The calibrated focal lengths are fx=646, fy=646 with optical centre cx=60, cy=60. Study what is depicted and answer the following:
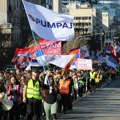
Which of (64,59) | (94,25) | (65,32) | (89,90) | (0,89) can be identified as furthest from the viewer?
(94,25)

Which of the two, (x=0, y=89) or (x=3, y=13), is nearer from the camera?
(x=0, y=89)

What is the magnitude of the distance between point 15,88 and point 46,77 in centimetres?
183

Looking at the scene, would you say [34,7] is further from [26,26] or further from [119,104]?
[26,26]

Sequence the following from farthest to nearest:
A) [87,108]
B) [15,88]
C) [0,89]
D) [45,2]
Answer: [45,2] < [87,108] < [15,88] < [0,89]

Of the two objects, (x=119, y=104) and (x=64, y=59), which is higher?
(x=64, y=59)

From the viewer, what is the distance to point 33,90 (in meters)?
15.7

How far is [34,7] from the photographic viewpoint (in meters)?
18.6

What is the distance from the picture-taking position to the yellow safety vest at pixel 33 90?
51.1 feet

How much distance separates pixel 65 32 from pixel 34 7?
149cm

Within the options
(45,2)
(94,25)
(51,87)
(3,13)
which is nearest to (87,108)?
(51,87)

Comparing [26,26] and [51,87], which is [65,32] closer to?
[51,87]

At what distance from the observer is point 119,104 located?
25.7m

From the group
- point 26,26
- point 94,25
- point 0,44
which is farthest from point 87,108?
point 94,25

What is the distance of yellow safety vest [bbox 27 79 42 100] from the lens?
1559 cm
